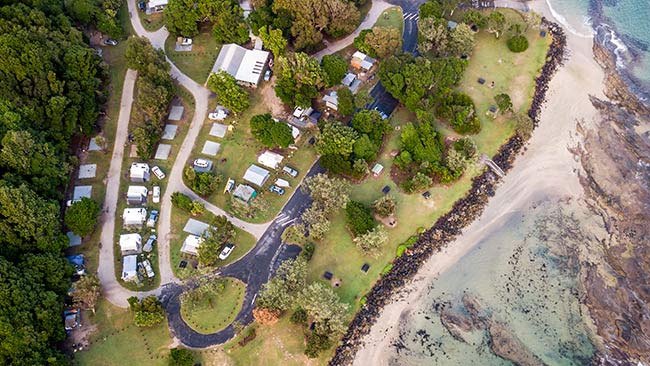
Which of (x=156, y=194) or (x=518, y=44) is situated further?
(x=518, y=44)

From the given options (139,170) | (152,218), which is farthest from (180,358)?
(139,170)

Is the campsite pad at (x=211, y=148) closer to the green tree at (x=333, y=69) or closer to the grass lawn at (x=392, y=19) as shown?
the green tree at (x=333, y=69)

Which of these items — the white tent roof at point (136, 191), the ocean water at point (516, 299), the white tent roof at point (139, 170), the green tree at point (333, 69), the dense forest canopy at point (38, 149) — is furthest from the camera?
the green tree at point (333, 69)

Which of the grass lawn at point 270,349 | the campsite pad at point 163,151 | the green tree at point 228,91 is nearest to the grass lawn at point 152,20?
the green tree at point 228,91

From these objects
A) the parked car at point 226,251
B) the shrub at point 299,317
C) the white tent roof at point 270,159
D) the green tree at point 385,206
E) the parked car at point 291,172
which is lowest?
the parked car at point 226,251

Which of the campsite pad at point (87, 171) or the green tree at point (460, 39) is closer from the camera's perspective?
the campsite pad at point (87, 171)

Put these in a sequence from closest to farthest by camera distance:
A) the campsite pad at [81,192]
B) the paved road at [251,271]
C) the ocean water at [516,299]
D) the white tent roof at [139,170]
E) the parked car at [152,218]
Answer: the ocean water at [516,299] < the paved road at [251,271] < the parked car at [152,218] < the campsite pad at [81,192] < the white tent roof at [139,170]

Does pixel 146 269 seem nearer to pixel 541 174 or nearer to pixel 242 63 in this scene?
pixel 242 63

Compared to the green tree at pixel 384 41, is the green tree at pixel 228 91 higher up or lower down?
lower down
